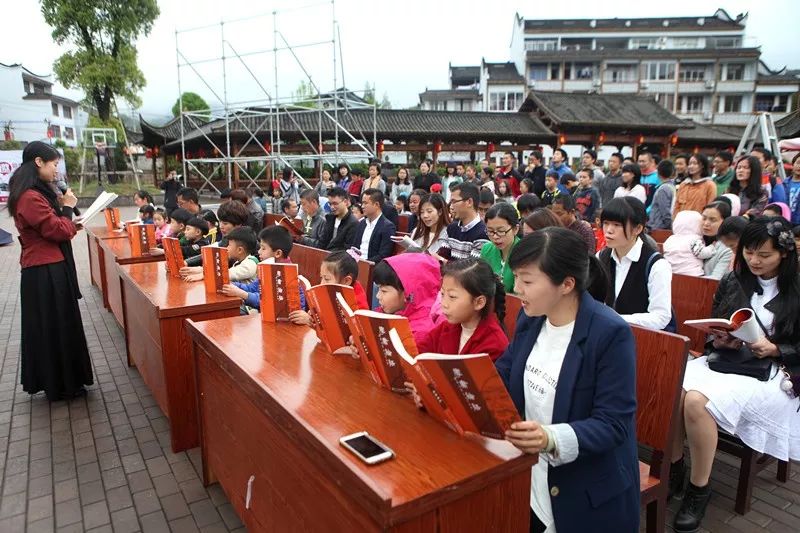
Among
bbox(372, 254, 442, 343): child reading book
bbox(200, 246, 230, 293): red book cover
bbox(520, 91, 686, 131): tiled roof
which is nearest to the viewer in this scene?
bbox(372, 254, 442, 343): child reading book

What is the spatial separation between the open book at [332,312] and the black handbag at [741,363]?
196cm

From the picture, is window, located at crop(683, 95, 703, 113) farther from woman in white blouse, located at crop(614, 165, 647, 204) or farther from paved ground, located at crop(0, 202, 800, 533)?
paved ground, located at crop(0, 202, 800, 533)

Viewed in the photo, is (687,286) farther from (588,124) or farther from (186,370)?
(588,124)

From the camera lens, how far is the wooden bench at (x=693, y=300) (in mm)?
3363

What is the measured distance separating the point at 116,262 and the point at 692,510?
16.2 feet

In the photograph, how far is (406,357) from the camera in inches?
64.1

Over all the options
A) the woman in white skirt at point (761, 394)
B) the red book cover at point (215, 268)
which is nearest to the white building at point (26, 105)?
the red book cover at point (215, 268)

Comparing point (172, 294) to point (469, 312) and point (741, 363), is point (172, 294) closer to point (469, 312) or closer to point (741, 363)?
point (469, 312)

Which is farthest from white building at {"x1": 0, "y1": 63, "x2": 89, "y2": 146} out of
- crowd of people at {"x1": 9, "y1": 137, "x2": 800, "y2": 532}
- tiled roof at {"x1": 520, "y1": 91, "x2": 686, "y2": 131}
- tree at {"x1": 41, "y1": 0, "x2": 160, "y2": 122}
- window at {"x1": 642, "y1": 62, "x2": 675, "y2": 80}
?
crowd of people at {"x1": 9, "y1": 137, "x2": 800, "y2": 532}

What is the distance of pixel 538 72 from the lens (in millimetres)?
38500

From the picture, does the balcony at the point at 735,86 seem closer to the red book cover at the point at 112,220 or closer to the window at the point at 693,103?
the window at the point at 693,103

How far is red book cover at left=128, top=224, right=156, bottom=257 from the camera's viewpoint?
17.1 ft

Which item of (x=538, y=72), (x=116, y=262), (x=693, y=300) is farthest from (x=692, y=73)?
(x=116, y=262)

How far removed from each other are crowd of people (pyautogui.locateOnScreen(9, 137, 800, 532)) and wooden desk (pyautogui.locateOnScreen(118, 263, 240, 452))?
0.72 feet
